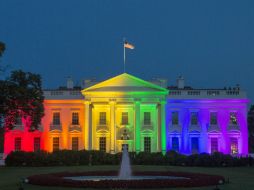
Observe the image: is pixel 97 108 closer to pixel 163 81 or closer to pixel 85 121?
pixel 85 121

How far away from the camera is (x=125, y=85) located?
63688 millimetres

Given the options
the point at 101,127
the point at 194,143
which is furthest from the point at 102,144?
the point at 194,143

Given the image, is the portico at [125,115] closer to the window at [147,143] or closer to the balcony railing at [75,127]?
the window at [147,143]

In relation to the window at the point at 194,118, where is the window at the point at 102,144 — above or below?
below

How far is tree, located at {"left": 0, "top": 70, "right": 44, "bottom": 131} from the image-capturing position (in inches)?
1912

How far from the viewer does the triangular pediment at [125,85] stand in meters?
63.2

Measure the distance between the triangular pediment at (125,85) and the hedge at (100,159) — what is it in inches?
479

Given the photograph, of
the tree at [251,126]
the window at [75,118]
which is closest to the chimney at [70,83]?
the window at [75,118]

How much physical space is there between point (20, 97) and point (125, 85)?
17542 millimetres

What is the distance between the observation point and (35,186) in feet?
88.3

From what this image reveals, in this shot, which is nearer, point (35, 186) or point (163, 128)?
point (35, 186)

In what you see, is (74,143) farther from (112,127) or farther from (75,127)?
(112,127)

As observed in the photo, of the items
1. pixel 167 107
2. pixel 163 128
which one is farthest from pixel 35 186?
pixel 167 107

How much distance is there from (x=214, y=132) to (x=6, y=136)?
2549 cm
